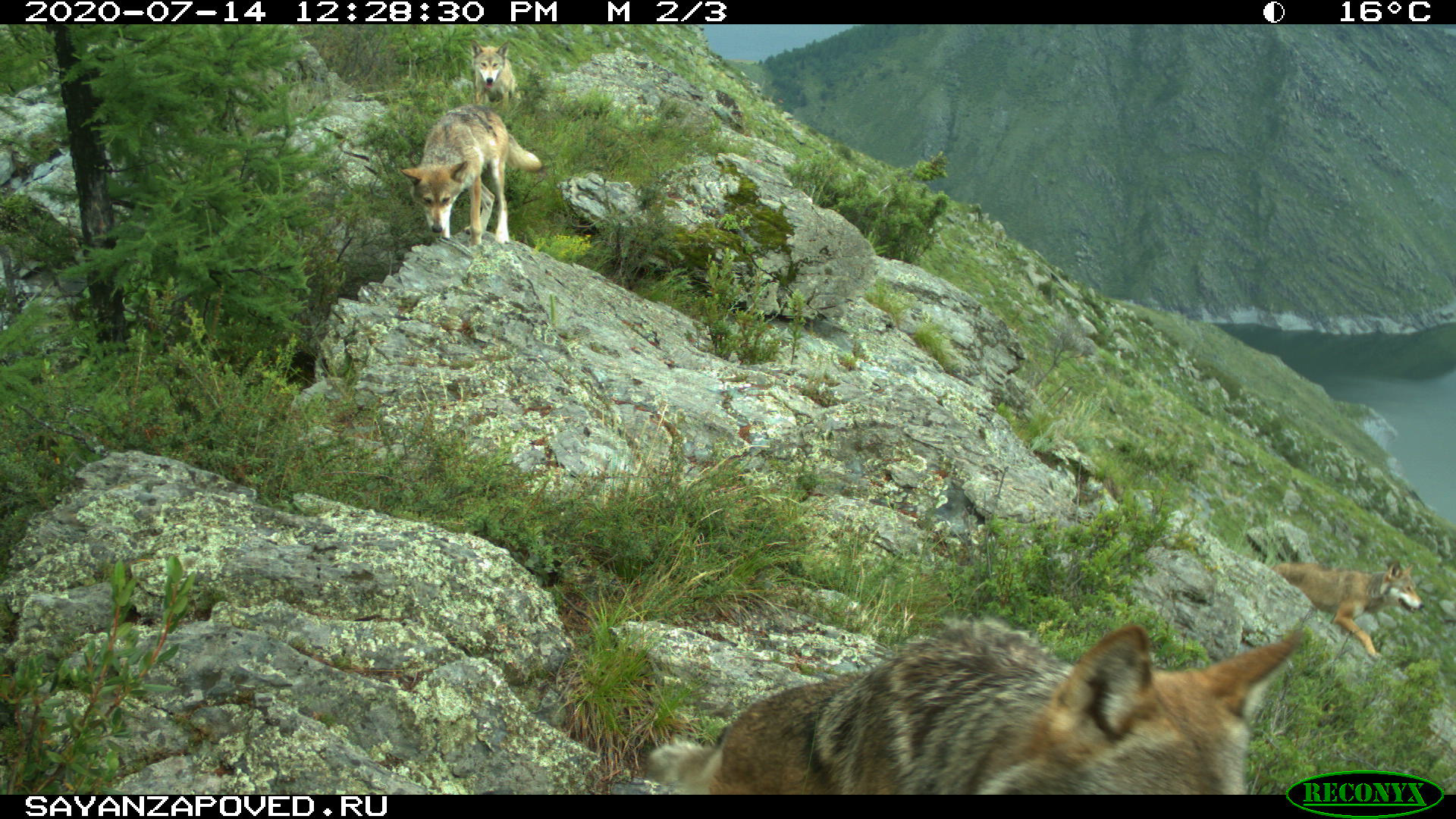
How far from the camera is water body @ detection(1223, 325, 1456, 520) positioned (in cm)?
7056

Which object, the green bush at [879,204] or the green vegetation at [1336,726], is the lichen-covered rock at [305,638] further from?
the green bush at [879,204]

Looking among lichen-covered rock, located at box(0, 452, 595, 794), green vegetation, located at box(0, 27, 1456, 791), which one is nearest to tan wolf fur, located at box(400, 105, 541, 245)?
green vegetation, located at box(0, 27, 1456, 791)

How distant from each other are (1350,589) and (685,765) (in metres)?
16.2

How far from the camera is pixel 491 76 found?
1292 centimetres

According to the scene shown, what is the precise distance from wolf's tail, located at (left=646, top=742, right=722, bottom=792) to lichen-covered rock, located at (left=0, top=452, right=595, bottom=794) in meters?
0.29

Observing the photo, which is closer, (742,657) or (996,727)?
(996,727)

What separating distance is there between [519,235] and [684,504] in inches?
216

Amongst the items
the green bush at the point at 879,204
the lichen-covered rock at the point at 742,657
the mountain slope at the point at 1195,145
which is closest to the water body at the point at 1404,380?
the mountain slope at the point at 1195,145

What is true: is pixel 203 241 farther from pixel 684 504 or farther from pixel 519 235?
pixel 684 504

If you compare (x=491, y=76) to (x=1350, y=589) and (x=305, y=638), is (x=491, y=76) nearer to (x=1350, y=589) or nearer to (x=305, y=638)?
(x=305, y=638)

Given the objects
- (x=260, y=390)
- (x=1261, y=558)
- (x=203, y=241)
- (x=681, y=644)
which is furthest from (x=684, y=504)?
(x=1261, y=558)

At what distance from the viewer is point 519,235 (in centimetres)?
907

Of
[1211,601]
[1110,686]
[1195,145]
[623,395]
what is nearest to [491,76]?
[623,395]

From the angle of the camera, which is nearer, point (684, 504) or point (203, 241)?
point (684, 504)
